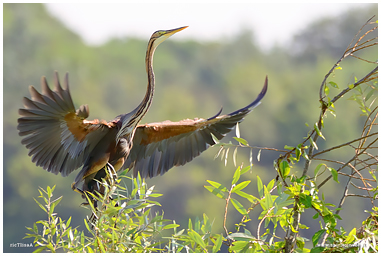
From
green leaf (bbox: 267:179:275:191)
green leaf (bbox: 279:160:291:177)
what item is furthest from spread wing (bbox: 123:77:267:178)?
green leaf (bbox: 279:160:291:177)

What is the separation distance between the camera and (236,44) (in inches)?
1001

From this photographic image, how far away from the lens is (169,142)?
3.08 m

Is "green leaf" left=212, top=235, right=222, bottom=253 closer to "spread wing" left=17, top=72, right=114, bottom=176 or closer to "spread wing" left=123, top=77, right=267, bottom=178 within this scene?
"spread wing" left=17, top=72, right=114, bottom=176

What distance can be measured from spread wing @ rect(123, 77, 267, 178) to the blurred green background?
37.8ft

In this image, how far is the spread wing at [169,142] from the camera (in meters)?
2.97

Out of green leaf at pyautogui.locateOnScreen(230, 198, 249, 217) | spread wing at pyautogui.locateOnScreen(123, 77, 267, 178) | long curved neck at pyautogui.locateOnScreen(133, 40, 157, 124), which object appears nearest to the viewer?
green leaf at pyautogui.locateOnScreen(230, 198, 249, 217)

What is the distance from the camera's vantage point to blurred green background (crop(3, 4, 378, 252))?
632 inches

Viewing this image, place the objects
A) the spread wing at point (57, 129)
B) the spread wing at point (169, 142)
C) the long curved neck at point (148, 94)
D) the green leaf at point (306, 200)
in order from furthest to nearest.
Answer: the spread wing at point (169, 142) → the long curved neck at point (148, 94) → the spread wing at point (57, 129) → the green leaf at point (306, 200)

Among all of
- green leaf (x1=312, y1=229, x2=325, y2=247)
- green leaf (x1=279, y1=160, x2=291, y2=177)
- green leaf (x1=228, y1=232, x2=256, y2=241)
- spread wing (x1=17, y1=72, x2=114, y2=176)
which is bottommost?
green leaf (x1=312, y1=229, x2=325, y2=247)

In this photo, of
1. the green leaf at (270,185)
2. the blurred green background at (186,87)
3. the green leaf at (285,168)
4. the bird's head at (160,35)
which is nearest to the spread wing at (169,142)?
the bird's head at (160,35)

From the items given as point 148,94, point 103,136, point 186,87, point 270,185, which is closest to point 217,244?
point 270,185

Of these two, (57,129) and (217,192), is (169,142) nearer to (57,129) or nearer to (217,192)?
(57,129)

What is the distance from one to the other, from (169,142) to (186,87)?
1878 cm

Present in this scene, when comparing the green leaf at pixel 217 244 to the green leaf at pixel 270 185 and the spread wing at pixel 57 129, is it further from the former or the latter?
the spread wing at pixel 57 129
